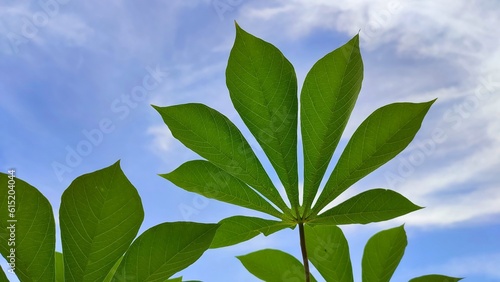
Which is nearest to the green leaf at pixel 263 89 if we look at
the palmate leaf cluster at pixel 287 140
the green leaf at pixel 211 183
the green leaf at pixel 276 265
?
the palmate leaf cluster at pixel 287 140

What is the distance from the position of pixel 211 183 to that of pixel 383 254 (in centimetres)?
67

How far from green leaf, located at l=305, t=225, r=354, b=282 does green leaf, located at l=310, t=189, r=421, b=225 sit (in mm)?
190

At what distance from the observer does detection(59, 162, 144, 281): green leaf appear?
3.92 feet

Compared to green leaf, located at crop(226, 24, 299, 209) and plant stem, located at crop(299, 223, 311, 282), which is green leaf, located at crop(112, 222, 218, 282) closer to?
plant stem, located at crop(299, 223, 311, 282)

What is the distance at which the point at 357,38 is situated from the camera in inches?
58.9

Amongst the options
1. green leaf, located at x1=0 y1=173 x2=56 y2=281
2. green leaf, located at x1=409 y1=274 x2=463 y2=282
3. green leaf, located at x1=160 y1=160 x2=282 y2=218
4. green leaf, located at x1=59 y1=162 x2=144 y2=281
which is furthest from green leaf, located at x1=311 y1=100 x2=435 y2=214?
green leaf, located at x1=0 y1=173 x2=56 y2=281

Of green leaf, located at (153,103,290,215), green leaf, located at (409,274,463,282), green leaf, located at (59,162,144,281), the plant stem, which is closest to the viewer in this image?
green leaf, located at (59,162,144,281)

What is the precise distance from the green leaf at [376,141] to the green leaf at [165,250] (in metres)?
0.58

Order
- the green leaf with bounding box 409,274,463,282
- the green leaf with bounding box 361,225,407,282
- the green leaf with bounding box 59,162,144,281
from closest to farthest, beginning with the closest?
the green leaf with bounding box 59,162,144,281 < the green leaf with bounding box 409,274,463,282 < the green leaf with bounding box 361,225,407,282

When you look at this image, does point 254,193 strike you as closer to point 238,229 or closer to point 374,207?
Answer: point 238,229

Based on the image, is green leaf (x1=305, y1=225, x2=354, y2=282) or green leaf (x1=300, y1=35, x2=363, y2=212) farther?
green leaf (x1=305, y1=225, x2=354, y2=282)

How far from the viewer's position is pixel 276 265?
6.15ft

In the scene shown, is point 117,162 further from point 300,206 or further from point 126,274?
point 300,206

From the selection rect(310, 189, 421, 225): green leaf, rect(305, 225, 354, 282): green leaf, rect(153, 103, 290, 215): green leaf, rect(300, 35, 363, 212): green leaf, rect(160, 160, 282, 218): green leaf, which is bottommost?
rect(305, 225, 354, 282): green leaf
